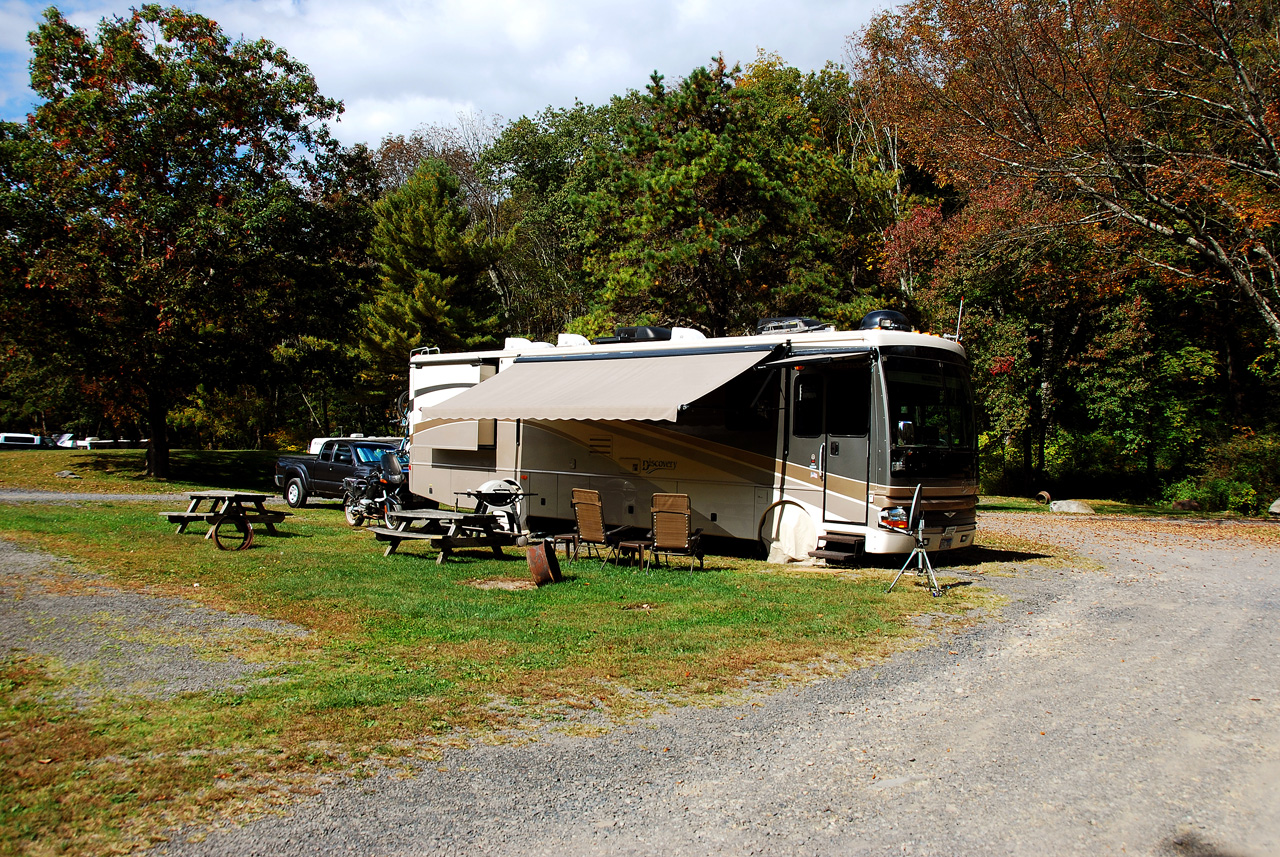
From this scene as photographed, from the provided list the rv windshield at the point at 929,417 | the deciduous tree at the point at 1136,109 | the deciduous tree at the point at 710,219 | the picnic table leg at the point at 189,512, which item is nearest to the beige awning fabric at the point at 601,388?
the rv windshield at the point at 929,417

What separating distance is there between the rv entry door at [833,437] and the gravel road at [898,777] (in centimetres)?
418

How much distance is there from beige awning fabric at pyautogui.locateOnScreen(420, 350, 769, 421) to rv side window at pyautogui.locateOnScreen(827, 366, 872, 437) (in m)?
1.08

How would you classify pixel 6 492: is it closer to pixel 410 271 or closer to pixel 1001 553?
pixel 410 271

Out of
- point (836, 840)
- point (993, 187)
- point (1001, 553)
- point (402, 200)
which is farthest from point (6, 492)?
point (993, 187)

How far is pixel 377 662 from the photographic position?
6438 millimetres

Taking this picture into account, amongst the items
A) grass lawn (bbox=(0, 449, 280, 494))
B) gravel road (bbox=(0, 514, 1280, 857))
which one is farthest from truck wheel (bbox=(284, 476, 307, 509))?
gravel road (bbox=(0, 514, 1280, 857))

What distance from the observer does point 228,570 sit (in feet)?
33.4

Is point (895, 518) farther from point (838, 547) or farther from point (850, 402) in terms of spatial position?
point (850, 402)

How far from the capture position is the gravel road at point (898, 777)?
3.80 meters

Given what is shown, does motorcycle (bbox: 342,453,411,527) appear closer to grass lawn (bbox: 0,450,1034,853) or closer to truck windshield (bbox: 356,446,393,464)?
truck windshield (bbox: 356,446,393,464)

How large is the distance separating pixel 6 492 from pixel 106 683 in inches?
773

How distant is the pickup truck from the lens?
20.6 meters

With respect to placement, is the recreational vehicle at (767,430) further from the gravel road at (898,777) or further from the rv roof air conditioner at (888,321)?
the gravel road at (898,777)

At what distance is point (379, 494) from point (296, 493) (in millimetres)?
5738
